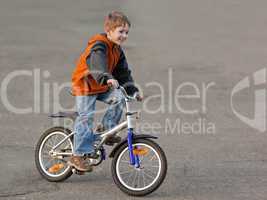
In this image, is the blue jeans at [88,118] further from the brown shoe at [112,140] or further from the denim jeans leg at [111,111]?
the brown shoe at [112,140]

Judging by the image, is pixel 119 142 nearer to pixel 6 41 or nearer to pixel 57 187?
pixel 57 187

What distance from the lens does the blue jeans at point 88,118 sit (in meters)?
6.37

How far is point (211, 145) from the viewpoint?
8117 mm

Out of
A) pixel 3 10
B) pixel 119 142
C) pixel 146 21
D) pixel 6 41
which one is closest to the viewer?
pixel 119 142

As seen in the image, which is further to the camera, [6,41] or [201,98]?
[6,41]

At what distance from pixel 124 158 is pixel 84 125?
1.75 feet

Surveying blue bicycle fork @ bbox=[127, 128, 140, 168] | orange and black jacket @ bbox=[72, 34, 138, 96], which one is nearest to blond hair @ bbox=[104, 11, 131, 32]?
orange and black jacket @ bbox=[72, 34, 138, 96]

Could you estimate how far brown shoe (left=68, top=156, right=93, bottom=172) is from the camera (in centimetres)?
639

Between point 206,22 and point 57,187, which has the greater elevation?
point 206,22

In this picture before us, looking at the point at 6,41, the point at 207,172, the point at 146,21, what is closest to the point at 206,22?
the point at 146,21

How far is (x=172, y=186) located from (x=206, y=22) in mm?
12744

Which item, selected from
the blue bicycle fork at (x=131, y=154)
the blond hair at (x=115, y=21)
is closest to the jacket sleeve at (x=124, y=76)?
the blond hair at (x=115, y=21)

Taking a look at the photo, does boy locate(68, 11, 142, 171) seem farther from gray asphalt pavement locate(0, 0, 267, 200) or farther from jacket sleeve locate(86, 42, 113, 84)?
gray asphalt pavement locate(0, 0, 267, 200)

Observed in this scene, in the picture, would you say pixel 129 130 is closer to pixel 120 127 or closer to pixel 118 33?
pixel 120 127
